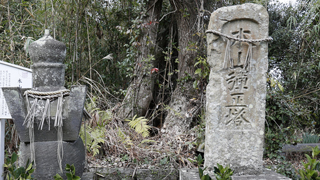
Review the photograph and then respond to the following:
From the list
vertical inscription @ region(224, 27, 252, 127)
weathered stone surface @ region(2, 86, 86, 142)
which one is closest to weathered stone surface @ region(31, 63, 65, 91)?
weathered stone surface @ region(2, 86, 86, 142)

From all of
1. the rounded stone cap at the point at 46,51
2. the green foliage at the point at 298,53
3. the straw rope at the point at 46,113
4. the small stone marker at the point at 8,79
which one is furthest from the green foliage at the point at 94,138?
the green foliage at the point at 298,53

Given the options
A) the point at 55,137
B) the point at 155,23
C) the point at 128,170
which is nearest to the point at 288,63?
the point at 155,23

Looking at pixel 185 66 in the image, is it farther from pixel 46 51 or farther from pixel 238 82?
pixel 46 51

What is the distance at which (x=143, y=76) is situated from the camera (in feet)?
16.8

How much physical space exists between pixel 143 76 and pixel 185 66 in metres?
0.82

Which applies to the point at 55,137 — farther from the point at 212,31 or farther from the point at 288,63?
the point at 288,63

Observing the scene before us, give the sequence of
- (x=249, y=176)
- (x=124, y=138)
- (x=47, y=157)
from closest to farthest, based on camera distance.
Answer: (x=47, y=157), (x=249, y=176), (x=124, y=138)

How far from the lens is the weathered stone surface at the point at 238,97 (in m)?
2.80

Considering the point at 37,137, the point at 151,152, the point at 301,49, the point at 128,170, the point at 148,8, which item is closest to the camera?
the point at 37,137

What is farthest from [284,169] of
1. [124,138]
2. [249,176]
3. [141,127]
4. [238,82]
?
[124,138]

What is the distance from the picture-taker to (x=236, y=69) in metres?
2.82

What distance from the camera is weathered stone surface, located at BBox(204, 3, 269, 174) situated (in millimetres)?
2799

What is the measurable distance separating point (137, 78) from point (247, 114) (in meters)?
2.73

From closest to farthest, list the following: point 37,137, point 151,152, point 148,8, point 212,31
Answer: point 37,137, point 212,31, point 151,152, point 148,8
